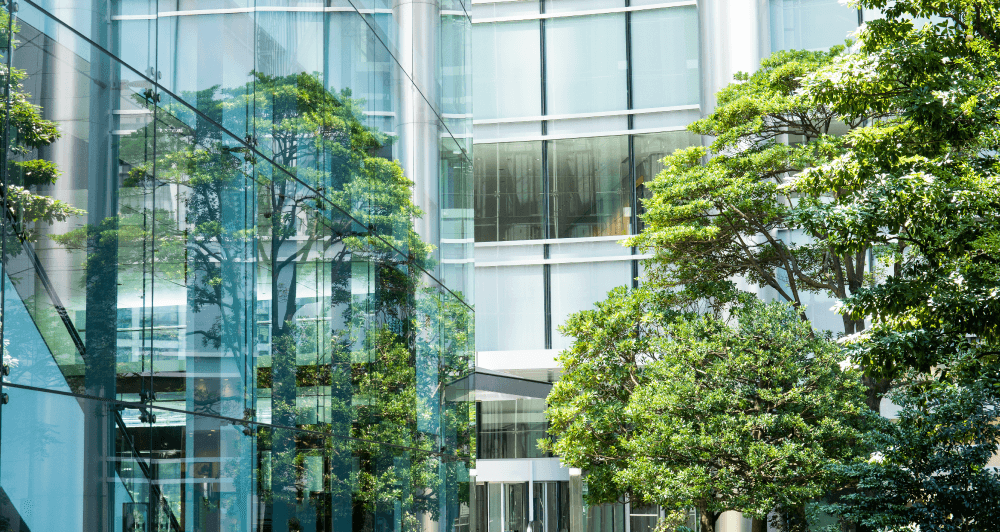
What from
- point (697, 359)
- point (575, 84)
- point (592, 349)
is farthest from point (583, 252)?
point (697, 359)

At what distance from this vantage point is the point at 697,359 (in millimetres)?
15539

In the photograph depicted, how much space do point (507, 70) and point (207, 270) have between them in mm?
20921

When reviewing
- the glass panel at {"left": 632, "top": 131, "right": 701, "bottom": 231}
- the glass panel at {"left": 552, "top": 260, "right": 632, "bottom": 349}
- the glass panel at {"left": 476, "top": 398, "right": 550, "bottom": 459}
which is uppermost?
the glass panel at {"left": 632, "top": 131, "right": 701, "bottom": 231}

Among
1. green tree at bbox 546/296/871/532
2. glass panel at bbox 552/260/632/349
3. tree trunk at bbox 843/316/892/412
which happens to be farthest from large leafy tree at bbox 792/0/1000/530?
glass panel at bbox 552/260/632/349

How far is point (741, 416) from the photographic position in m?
14.7

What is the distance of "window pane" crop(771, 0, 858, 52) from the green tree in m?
10.9

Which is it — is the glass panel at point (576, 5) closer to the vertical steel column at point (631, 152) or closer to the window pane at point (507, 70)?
the vertical steel column at point (631, 152)

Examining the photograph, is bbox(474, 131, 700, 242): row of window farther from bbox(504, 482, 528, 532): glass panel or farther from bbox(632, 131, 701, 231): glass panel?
bbox(504, 482, 528, 532): glass panel

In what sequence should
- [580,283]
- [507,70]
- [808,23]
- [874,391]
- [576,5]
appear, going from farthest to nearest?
1. [507,70]
2. [576,5]
3. [580,283]
4. [808,23]
5. [874,391]

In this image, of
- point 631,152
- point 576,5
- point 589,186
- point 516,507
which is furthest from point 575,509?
point 576,5

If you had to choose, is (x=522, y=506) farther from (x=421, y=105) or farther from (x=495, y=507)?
(x=421, y=105)

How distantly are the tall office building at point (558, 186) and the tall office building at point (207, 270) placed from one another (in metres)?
13.5

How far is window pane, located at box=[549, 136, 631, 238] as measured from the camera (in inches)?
1040

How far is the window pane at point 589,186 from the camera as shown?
26.4 m
